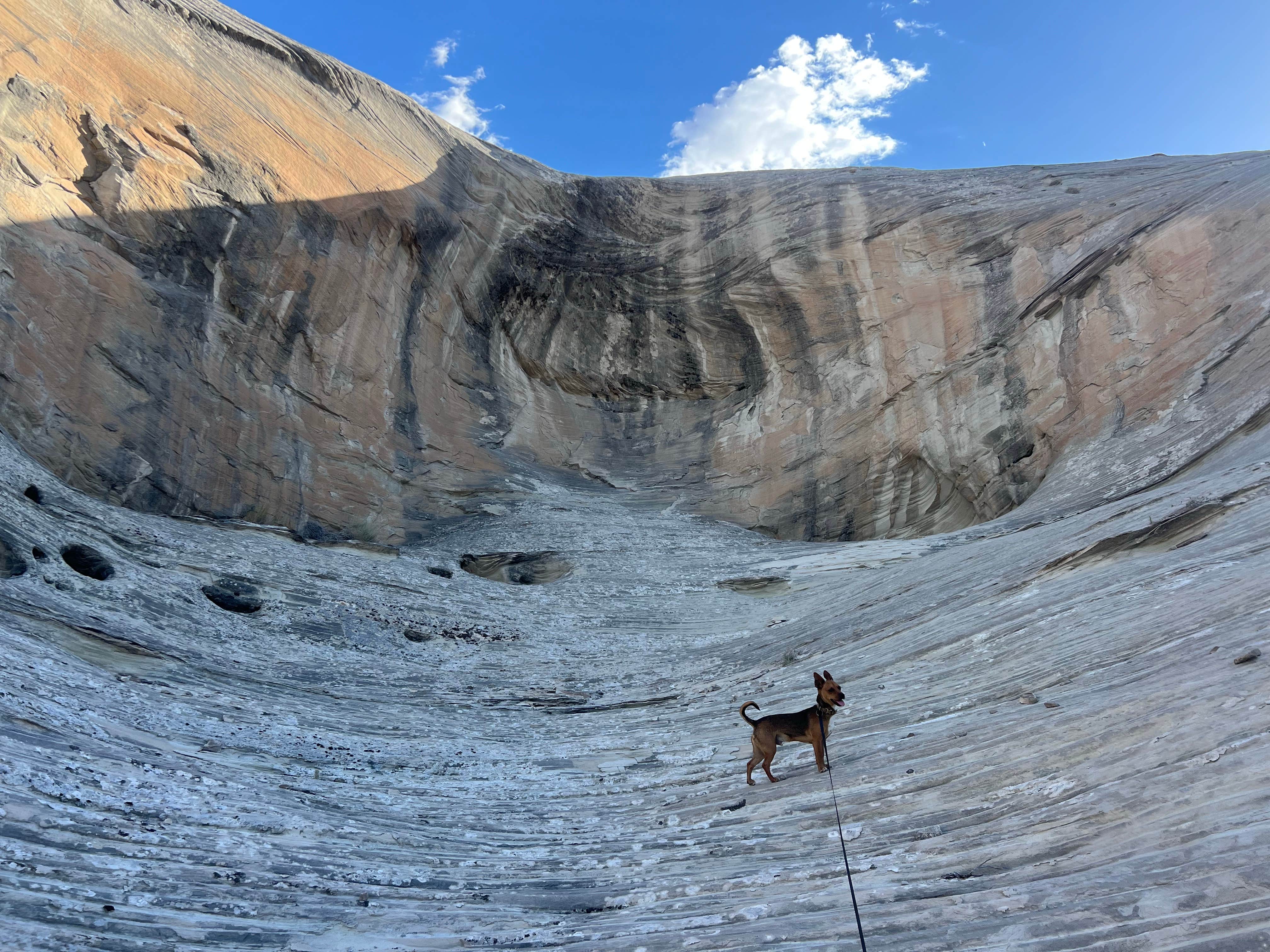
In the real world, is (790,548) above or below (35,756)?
above

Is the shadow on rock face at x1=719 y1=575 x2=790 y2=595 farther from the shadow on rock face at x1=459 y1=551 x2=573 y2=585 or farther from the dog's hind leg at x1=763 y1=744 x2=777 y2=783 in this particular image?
the dog's hind leg at x1=763 y1=744 x2=777 y2=783

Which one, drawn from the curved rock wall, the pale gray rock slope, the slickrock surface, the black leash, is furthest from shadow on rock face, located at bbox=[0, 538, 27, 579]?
the black leash

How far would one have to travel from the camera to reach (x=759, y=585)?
16.6m

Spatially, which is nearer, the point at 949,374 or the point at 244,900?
the point at 244,900

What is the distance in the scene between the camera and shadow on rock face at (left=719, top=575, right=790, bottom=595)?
53.6 ft

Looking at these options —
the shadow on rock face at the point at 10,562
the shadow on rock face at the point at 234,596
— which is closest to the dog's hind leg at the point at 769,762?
the shadow on rock face at the point at 234,596

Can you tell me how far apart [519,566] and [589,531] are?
219 cm

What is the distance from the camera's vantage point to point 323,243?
20.8m

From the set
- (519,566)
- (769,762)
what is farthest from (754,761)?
(519,566)

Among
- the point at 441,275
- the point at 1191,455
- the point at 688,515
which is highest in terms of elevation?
the point at 441,275

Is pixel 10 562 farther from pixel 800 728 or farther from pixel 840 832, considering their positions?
pixel 840 832

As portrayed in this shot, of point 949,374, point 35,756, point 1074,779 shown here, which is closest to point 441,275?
point 949,374

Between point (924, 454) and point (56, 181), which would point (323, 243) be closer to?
point (56, 181)

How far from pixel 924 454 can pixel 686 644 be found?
36.7 ft
